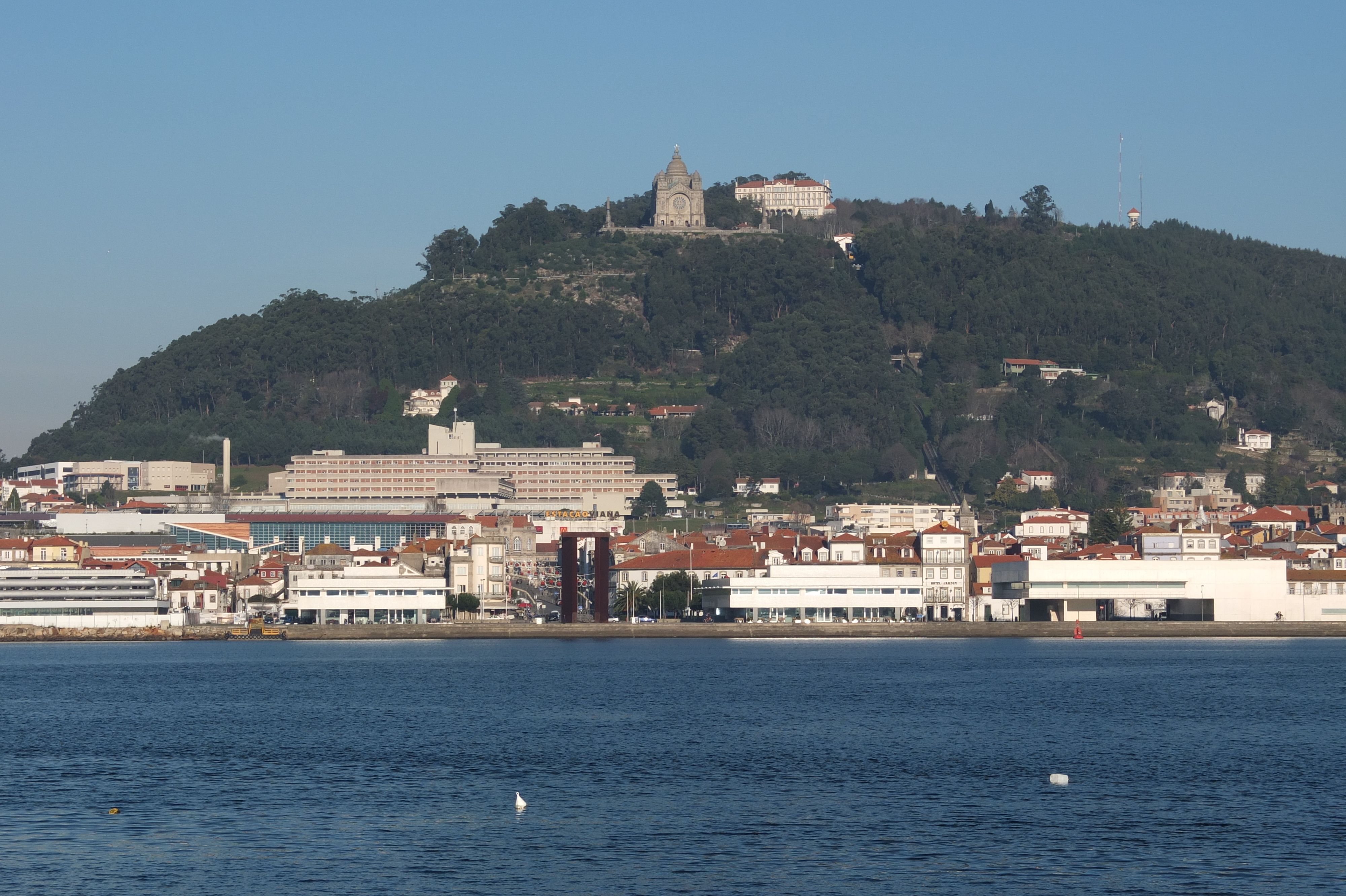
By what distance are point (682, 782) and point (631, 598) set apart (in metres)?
50.0

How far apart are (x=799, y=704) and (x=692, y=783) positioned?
534 inches

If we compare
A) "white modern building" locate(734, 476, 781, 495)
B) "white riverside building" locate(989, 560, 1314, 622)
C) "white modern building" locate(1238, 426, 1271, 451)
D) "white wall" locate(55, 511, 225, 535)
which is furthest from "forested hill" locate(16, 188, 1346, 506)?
"white riverside building" locate(989, 560, 1314, 622)

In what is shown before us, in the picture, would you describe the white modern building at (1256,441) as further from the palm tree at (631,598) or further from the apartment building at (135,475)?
the palm tree at (631,598)

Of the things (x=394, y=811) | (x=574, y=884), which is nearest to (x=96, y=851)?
(x=394, y=811)

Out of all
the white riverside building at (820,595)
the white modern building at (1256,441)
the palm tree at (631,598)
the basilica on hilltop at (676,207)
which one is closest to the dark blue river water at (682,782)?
the white riverside building at (820,595)

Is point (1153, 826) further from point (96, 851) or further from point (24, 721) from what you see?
point (24, 721)

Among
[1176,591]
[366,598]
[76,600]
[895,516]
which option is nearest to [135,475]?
[895,516]

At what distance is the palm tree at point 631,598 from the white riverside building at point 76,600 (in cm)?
1874

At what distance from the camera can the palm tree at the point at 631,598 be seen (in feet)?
268

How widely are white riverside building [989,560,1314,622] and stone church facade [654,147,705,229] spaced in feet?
405

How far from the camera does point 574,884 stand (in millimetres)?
23734

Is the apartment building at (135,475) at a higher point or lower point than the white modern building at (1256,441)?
lower

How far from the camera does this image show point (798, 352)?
173 meters

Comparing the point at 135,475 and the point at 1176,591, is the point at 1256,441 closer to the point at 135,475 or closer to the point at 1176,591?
the point at 1176,591
